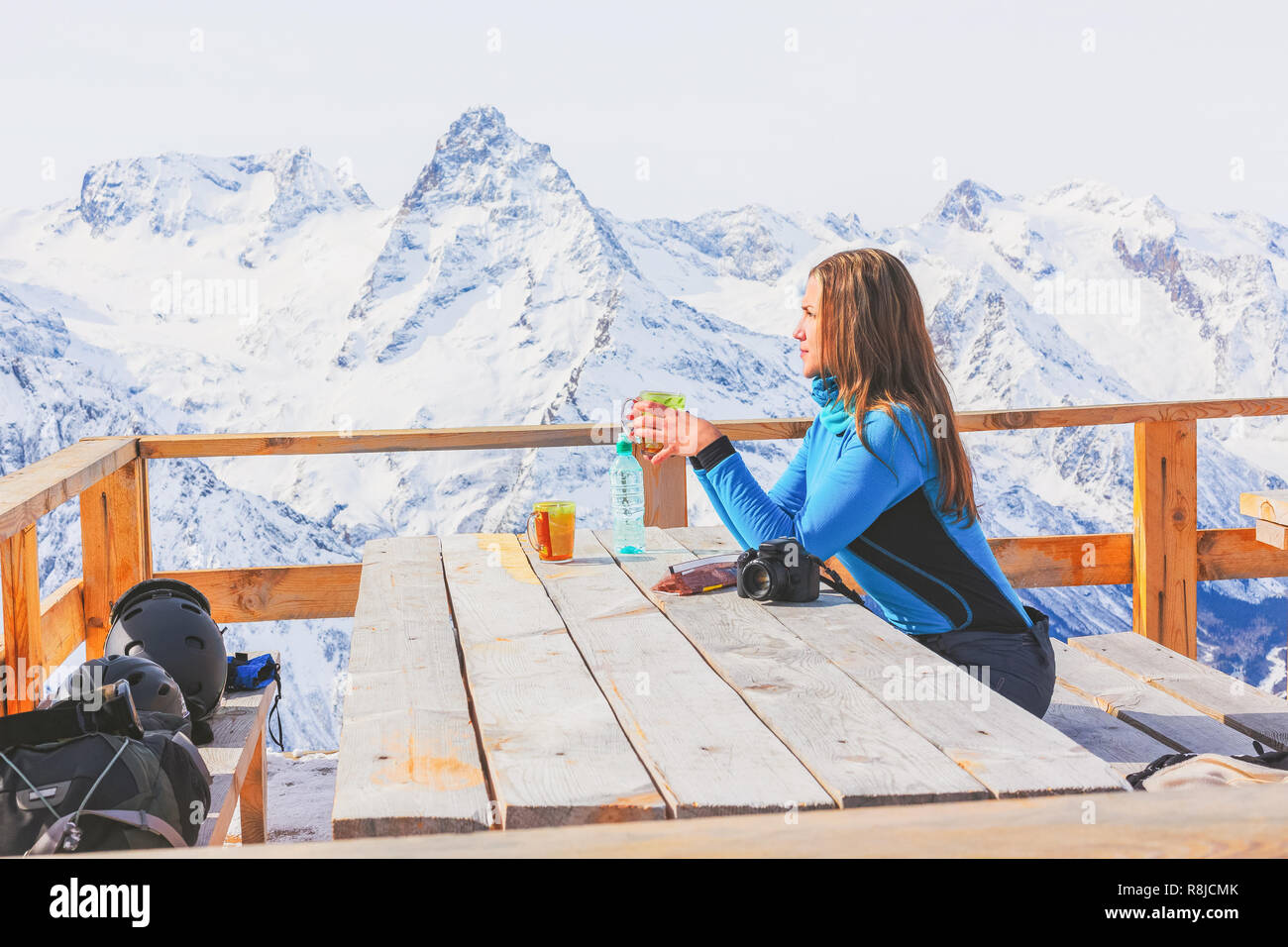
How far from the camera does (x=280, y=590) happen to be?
3.12 meters

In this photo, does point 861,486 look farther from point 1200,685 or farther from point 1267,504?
point 1267,504

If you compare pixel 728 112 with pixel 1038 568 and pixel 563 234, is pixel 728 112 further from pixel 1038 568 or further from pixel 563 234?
pixel 1038 568

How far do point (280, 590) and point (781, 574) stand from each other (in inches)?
72.8

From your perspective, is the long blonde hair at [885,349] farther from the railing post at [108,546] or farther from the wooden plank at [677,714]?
the railing post at [108,546]

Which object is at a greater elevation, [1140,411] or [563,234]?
[563,234]

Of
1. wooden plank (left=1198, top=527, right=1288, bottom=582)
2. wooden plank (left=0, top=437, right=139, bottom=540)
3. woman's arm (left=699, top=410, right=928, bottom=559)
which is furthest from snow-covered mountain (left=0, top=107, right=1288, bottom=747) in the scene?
woman's arm (left=699, top=410, right=928, bottom=559)

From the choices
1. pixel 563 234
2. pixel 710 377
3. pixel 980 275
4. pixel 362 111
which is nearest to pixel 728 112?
pixel 362 111

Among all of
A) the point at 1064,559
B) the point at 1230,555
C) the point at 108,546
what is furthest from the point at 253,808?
the point at 1230,555

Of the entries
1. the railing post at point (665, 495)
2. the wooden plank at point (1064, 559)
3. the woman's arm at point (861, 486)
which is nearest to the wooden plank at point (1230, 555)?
the wooden plank at point (1064, 559)

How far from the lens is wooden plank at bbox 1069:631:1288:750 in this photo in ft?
5.95

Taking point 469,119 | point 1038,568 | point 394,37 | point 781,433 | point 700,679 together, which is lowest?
Answer: point 1038,568

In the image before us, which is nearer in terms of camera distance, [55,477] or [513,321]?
[55,477]

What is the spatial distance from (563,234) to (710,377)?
82.6ft

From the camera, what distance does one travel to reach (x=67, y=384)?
86562mm
